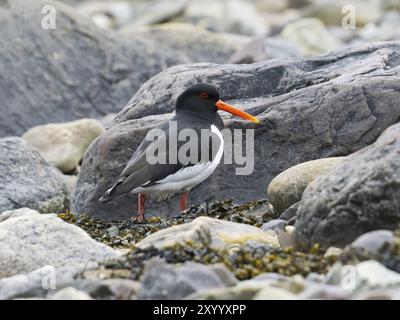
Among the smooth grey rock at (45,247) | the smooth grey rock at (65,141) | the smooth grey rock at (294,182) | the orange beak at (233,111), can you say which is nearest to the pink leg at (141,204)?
the orange beak at (233,111)

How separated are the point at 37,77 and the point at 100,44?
1.34m

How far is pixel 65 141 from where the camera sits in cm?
1191

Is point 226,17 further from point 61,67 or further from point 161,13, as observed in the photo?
point 61,67

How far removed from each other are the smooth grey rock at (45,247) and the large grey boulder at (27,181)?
2674 millimetres

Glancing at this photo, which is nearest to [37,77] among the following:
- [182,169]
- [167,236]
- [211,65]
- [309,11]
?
[211,65]

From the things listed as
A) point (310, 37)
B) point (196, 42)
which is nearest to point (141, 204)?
point (196, 42)

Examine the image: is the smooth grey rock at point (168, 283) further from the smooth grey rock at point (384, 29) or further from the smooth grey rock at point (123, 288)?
the smooth grey rock at point (384, 29)

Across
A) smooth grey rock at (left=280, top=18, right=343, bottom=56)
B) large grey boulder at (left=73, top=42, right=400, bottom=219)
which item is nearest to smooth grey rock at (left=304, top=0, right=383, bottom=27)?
smooth grey rock at (left=280, top=18, right=343, bottom=56)

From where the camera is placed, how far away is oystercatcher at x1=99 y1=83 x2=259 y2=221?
7.91m

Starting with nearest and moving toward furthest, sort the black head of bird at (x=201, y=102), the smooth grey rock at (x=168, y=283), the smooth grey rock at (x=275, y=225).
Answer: the smooth grey rock at (x=168, y=283)
the smooth grey rock at (x=275, y=225)
the black head of bird at (x=201, y=102)

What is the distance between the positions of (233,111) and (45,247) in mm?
2745

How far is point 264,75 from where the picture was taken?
29.8ft

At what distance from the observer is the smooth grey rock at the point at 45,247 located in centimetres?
630

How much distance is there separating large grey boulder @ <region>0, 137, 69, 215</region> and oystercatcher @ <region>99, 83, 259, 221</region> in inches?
58.9
